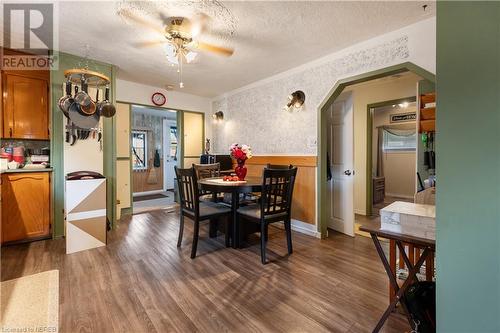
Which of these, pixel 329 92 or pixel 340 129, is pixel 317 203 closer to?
pixel 340 129

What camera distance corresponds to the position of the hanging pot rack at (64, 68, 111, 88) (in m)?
2.65

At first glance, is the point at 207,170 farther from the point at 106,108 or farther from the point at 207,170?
the point at 106,108

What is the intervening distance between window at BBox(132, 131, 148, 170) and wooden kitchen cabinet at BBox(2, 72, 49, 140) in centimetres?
380

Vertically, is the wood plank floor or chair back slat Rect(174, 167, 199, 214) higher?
chair back slat Rect(174, 167, 199, 214)

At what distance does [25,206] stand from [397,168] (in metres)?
7.66

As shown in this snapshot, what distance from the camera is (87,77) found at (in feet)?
9.59

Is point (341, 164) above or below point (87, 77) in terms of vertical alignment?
below

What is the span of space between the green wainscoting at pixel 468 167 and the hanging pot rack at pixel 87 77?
322 centimetres

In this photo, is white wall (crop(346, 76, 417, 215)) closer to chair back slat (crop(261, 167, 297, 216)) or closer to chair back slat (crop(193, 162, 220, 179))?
chair back slat (crop(261, 167, 297, 216))

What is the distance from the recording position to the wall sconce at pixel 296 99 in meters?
3.44

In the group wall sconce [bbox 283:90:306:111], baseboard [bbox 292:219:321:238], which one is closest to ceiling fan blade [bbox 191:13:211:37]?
wall sconce [bbox 283:90:306:111]

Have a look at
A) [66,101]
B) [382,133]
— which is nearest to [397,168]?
[382,133]

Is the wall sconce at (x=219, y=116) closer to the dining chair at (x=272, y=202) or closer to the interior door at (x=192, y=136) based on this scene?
the interior door at (x=192, y=136)

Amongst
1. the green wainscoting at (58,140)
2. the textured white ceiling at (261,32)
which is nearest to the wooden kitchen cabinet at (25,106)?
the green wainscoting at (58,140)
